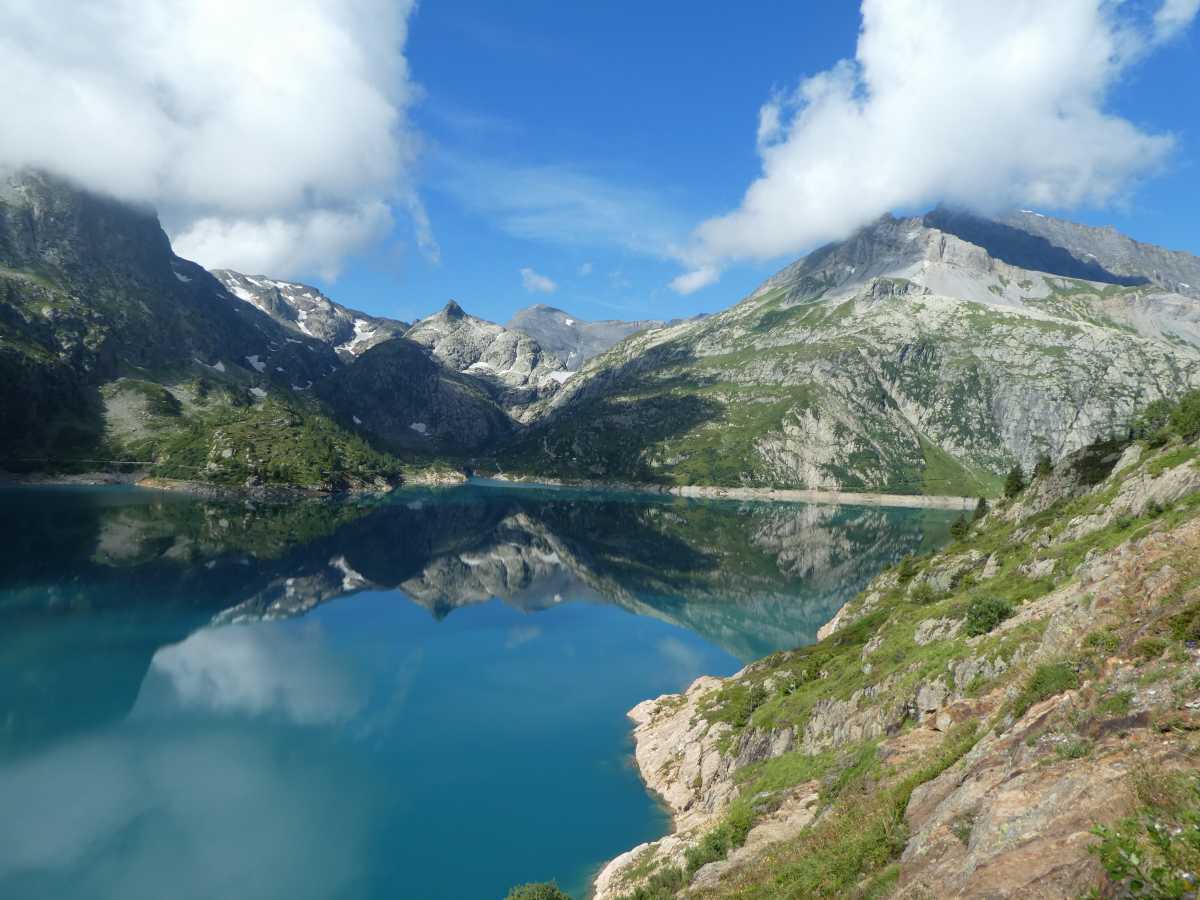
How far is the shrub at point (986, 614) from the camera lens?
33.4 m

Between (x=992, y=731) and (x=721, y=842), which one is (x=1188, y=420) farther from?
(x=721, y=842)

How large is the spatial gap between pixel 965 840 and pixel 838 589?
117 meters

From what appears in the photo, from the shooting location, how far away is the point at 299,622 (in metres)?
99.8

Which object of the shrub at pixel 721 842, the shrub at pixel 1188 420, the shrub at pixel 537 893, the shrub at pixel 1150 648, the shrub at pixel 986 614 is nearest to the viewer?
the shrub at pixel 1150 648

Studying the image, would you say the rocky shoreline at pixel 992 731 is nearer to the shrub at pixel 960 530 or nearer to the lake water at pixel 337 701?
the lake water at pixel 337 701

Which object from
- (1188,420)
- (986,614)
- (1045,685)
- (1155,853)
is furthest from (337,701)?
(1188,420)

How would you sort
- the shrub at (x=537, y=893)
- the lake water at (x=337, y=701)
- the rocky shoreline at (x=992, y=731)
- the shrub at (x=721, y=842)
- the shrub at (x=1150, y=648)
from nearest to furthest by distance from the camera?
1. the rocky shoreline at (x=992, y=731)
2. the shrub at (x=1150, y=648)
3. the shrub at (x=721, y=842)
4. the shrub at (x=537, y=893)
5. the lake water at (x=337, y=701)

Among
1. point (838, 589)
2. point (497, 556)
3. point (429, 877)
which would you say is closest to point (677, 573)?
point (838, 589)

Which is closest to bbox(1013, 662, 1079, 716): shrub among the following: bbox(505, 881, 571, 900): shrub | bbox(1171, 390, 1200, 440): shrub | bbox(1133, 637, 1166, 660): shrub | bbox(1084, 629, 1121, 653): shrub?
bbox(1084, 629, 1121, 653): shrub

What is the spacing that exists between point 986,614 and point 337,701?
63637 millimetres

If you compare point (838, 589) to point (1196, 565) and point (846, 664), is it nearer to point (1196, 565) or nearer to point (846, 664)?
point (846, 664)

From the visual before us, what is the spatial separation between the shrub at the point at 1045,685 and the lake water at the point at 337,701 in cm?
3325

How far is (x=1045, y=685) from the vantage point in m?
18.2

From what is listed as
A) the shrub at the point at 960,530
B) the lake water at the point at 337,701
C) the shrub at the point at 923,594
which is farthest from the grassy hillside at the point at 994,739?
the shrub at the point at 960,530
